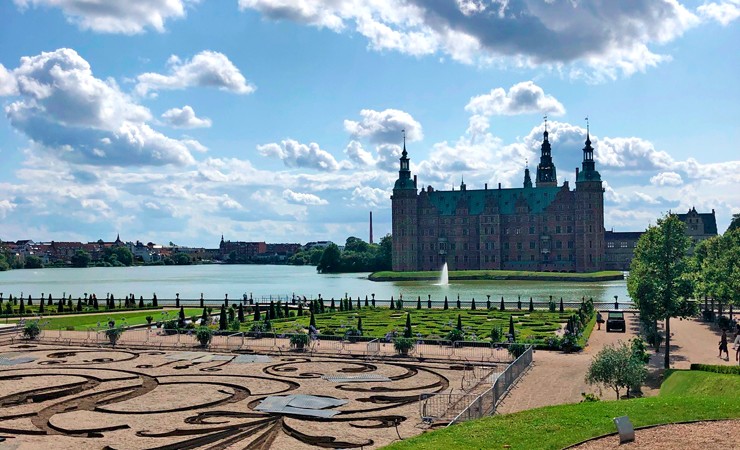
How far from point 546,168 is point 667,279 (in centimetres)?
13477

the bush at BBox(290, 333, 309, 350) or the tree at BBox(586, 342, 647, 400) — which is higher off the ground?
the tree at BBox(586, 342, 647, 400)

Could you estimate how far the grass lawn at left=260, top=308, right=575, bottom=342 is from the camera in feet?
133

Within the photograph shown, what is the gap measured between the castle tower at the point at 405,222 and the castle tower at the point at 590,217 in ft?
114

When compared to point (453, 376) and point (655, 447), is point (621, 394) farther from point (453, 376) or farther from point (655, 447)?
point (655, 447)

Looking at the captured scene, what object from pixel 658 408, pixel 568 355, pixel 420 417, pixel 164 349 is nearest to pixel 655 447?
pixel 658 408

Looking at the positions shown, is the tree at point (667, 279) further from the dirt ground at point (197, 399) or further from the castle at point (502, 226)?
the castle at point (502, 226)

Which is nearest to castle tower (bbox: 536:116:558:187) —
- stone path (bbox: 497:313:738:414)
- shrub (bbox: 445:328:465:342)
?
stone path (bbox: 497:313:738:414)

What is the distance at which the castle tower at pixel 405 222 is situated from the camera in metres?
152

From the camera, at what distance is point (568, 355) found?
31562mm

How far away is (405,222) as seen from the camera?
153m

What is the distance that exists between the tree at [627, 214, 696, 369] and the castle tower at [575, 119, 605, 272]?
110925 mm

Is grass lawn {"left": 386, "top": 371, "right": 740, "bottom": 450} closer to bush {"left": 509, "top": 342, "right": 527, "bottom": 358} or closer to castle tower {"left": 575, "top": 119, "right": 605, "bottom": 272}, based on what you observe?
bush {"left": 509, "top": 342, "right": 527, "bottom": 358}

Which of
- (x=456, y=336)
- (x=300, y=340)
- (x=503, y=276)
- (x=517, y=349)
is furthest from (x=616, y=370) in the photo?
(x=503, y=276)

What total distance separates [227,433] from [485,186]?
14394cm
